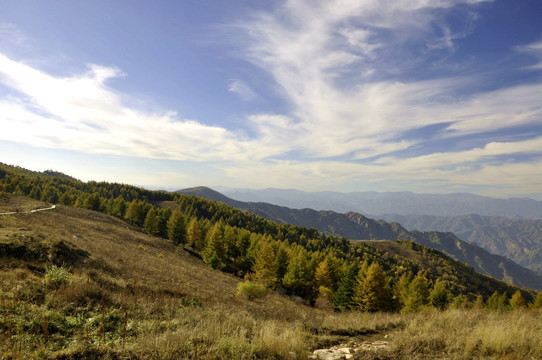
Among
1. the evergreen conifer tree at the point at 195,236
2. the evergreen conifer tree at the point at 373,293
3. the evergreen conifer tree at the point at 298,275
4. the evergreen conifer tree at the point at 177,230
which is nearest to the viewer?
the evergreen conifer tree at the point at 373,293

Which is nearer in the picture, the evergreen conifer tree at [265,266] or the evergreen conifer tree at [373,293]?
A: the evergreen conifer tree at [373,293]

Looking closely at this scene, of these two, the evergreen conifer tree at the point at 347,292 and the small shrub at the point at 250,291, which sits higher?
the small shrub at the point at 250,291

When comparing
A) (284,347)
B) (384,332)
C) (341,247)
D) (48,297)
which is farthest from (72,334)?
(341,247)

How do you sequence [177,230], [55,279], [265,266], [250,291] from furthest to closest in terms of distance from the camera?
[177,230] < [265,266] < [250,291] < [55,279]

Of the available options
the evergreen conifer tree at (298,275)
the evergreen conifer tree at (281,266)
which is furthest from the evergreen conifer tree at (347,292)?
the evergreen conifer tree at (281,266)

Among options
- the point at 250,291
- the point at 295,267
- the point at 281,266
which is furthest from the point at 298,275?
the point at 250,291

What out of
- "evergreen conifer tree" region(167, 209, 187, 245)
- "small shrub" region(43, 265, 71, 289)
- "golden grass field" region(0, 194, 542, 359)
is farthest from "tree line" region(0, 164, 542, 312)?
"small shrub" region(43, 265, 71, 289)

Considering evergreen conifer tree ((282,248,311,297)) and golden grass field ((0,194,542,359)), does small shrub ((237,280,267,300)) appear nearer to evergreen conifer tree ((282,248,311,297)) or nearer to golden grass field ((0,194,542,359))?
golden grass field ((0,194,542,359))

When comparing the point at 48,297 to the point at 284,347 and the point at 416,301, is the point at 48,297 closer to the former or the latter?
the point at 284,347

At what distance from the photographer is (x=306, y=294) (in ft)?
166

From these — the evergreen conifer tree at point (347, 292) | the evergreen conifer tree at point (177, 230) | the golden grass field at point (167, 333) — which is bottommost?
the evergreen conifer tree at point (347, 292)

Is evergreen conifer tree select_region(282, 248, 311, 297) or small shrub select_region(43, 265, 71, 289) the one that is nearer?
small shrub select_region(43, 265, 71, 289)

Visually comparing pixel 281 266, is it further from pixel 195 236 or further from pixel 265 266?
pixel 195 236

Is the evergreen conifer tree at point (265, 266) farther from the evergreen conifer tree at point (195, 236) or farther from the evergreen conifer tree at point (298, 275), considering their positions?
the evergreen conifer tree at point (195, 236)
